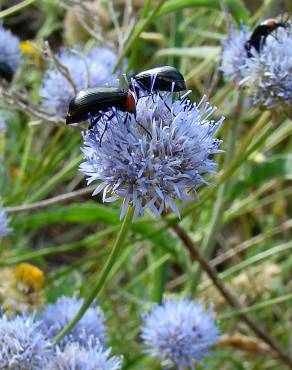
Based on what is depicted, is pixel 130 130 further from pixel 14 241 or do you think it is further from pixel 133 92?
pixel 14 241

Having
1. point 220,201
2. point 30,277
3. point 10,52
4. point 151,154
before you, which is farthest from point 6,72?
point 151,154

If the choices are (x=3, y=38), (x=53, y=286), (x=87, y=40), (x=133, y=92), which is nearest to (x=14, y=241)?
(x=53, y=286)

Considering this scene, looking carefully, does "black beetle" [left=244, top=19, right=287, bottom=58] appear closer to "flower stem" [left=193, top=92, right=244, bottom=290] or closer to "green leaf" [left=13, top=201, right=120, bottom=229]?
"flower stem" [left=193, top=92, right=244, bottom=290]

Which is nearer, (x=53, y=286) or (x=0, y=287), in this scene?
(x=0, y=287)

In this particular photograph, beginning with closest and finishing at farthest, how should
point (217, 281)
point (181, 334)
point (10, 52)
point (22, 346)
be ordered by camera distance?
point (22, 346) < point (181, 334) < point (217, 281) < point (10, 52)

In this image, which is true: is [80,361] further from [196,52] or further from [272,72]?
[196,52]

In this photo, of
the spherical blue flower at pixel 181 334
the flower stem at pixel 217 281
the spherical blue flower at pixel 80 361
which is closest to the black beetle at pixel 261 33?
the flower stem at pixel 217 281

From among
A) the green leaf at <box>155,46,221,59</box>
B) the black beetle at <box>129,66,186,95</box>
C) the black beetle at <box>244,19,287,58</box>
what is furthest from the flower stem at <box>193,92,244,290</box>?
the black beetle at <box>129,66,186,95</box>
